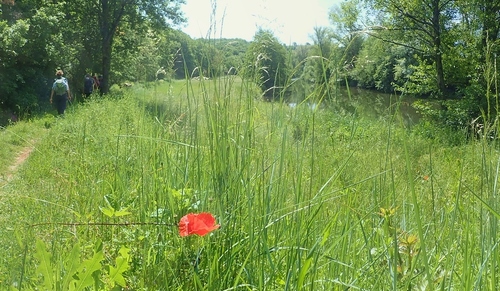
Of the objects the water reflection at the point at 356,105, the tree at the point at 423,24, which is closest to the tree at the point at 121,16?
the tree at the point at 423,24

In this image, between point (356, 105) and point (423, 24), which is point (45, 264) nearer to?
point (356, 105)

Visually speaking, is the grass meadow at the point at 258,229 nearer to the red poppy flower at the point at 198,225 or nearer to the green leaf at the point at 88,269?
the green leaf at the point at 88,269

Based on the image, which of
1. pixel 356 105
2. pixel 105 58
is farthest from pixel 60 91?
pixel 105 58

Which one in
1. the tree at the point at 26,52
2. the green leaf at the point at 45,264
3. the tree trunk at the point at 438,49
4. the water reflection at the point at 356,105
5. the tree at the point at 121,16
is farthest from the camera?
the tree at the point at 121,16

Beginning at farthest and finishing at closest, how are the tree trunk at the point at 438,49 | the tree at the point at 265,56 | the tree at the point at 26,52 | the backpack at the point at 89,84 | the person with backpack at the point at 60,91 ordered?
the tree trunk at the point at 438,49
the backpack at the point at 89,84
the tree at the point at 26,52
the person with backpack at the point at 60,91
the tree at the point at 265,56

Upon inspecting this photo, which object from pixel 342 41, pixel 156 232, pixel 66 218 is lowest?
pixel 66 218

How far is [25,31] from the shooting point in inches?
522

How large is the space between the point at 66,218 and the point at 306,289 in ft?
4.74

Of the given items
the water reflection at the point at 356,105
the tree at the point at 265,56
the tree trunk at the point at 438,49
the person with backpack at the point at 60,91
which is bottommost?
the person with backpack at the point at 60,91

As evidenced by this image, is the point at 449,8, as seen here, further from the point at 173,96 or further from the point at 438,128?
the point at 173,96

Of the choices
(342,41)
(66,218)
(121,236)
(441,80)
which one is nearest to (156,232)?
(121,236)

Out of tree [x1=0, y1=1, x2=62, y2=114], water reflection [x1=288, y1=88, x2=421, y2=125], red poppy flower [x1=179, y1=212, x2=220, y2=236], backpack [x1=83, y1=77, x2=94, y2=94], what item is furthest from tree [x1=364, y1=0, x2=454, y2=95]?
red poppy flower [x1=179, y1=212, x2=220, y2=236]

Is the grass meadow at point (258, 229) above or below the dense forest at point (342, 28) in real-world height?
below

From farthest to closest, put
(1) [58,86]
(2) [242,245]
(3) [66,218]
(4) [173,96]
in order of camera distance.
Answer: (1) [58,86] → (4) [173,96] → (3) [66,218] → (2) [242,245]
